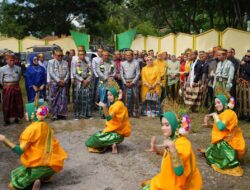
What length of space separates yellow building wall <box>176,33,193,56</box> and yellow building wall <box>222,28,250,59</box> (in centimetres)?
306

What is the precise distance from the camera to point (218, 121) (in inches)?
233

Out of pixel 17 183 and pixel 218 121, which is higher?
pixel 218 121

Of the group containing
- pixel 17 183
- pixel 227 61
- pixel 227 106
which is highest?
pixel 227 61

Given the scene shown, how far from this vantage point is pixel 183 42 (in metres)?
20.0

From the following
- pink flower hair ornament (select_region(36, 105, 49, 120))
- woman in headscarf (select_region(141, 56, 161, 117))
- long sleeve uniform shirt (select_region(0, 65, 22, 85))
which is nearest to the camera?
pink flower hair ornament (select_region(36, 105, 49, 120))

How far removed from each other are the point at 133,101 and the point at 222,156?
464cm

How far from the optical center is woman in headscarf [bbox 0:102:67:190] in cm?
508

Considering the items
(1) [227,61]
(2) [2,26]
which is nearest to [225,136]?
(1) [227,61]

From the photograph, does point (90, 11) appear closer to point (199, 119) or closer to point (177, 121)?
point (199, 119)

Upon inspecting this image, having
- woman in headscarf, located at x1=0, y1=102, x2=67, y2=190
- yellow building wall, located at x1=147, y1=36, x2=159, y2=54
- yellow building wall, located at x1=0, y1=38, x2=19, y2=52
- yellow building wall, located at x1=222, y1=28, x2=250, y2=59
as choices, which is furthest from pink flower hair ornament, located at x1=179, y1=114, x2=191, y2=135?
yellow building wall, located at x1=0, y1=38, x2=19, y2=52

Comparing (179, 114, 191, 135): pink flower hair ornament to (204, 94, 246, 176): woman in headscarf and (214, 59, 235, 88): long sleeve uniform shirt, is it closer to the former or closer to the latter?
(204, 94, 246, 176): woman in headscarf

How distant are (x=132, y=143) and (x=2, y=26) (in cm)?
3403

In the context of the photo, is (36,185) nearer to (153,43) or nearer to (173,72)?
(173,72)

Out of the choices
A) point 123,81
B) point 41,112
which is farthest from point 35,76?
point 41,112
